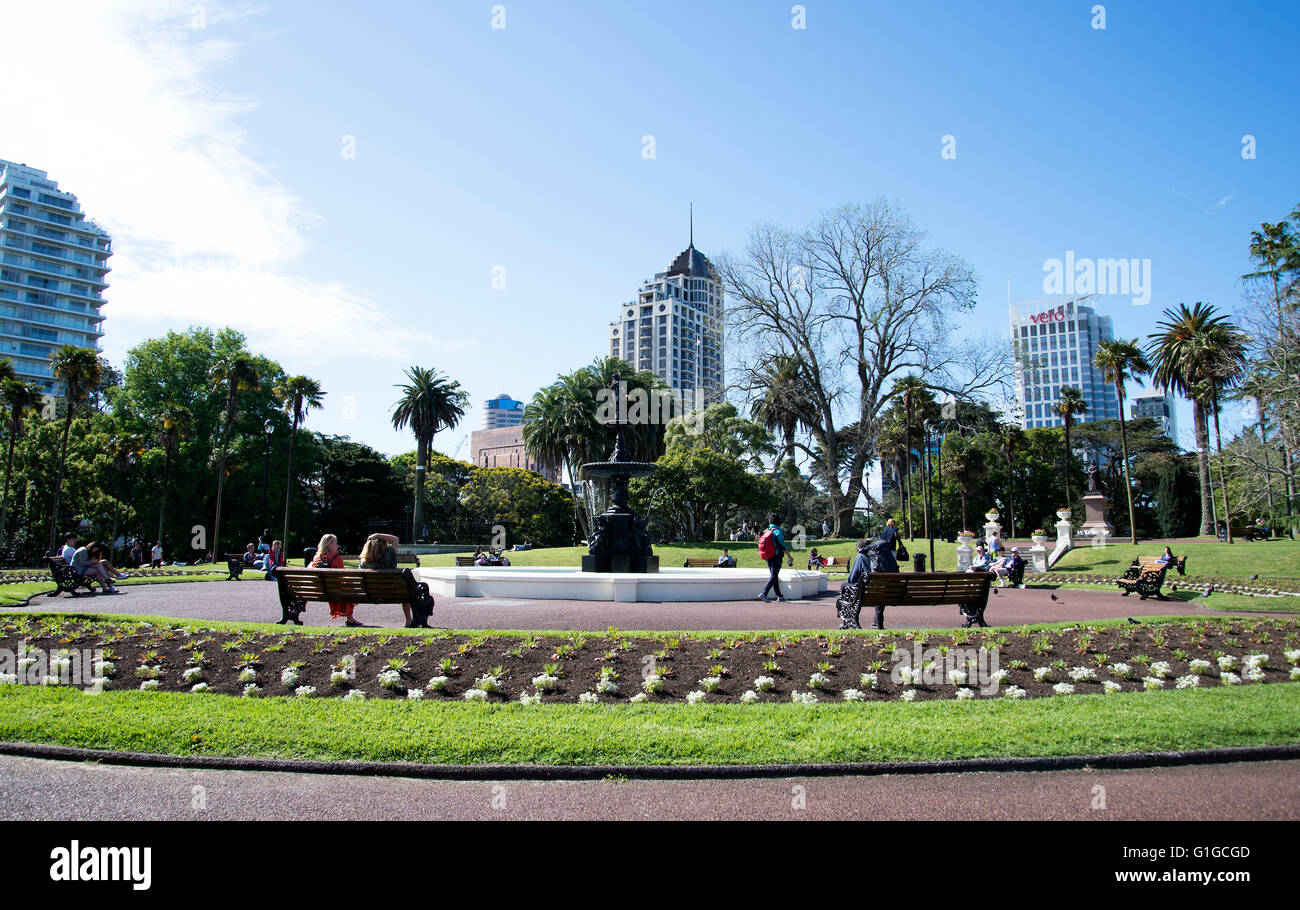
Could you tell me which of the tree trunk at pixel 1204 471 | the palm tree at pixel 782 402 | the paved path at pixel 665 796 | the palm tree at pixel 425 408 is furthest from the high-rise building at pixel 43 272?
the tree trunk at pixel 1204 471

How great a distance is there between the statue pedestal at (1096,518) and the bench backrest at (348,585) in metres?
36.5

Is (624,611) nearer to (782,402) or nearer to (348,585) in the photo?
(348,585)

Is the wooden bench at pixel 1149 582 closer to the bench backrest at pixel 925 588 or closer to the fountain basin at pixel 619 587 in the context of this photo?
the fountain basin at pixel 619 587

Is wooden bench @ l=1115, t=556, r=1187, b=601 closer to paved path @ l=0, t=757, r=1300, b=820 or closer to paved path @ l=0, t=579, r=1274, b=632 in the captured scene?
paved path @ l=0, t=579, r=1274, b=632

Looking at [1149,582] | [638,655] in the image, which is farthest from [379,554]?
[1149,582]

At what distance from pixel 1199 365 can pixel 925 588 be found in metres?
38.9

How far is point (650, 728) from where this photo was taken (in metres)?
5.76

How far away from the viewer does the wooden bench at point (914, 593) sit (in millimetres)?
10508

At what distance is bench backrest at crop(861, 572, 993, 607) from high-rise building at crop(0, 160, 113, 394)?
131m

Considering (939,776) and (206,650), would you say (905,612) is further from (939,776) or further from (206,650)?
(206,650)
